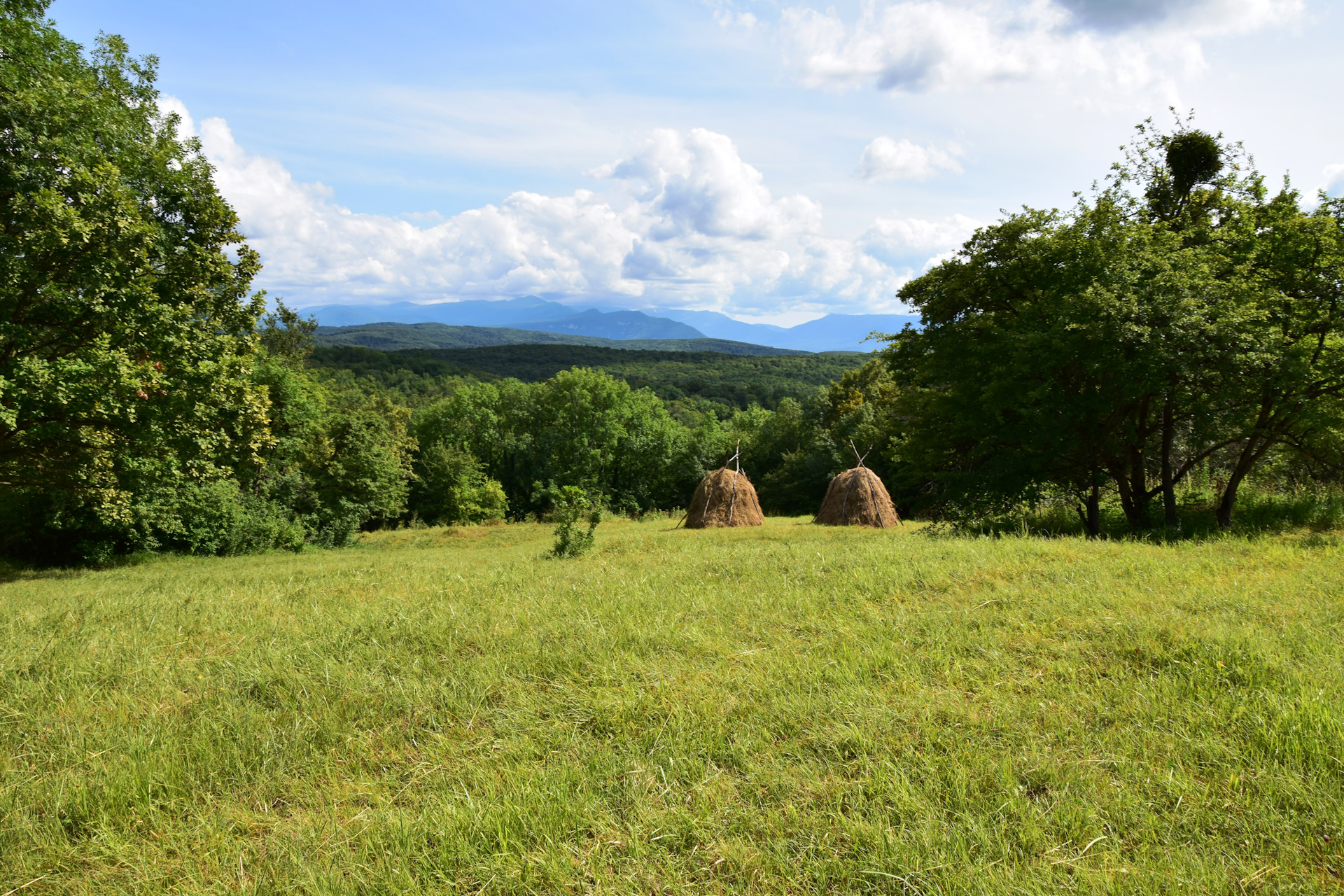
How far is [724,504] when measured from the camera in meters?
27.7

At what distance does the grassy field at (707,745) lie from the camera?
239 centimetres

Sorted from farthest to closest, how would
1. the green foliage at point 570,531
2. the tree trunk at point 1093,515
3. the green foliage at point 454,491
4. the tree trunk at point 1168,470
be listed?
the green foliage at point 454,491, the tree trunk at point 1093,515, the green foliage at point 570,531, the tree trunk at point 1168,470

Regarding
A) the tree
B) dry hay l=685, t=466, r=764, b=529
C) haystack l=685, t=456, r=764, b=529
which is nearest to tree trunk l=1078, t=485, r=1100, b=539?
haystack l=685, t=456, r=764, b=529

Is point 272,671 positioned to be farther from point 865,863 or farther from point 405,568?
point 405,568

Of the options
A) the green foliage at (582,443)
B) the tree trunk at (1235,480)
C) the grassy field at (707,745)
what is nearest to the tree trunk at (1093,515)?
the tree trunk at (1235,480)

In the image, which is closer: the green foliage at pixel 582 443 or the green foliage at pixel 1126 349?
the green foliage at pixel 1126 349

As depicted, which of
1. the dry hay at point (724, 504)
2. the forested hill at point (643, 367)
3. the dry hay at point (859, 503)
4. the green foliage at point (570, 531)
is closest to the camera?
the green foliage at point (570, 531)

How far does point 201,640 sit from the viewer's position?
514 cm

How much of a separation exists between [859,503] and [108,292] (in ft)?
75.9

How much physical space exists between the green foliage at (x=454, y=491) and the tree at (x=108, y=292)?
2600 centimetres

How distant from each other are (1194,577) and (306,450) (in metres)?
32.9

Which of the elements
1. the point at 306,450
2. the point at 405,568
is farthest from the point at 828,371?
the point at 405,568

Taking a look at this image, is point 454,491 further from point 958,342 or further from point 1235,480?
point 1235,480

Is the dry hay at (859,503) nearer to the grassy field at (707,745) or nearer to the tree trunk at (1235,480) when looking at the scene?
the tree trunk at (1235,480)
